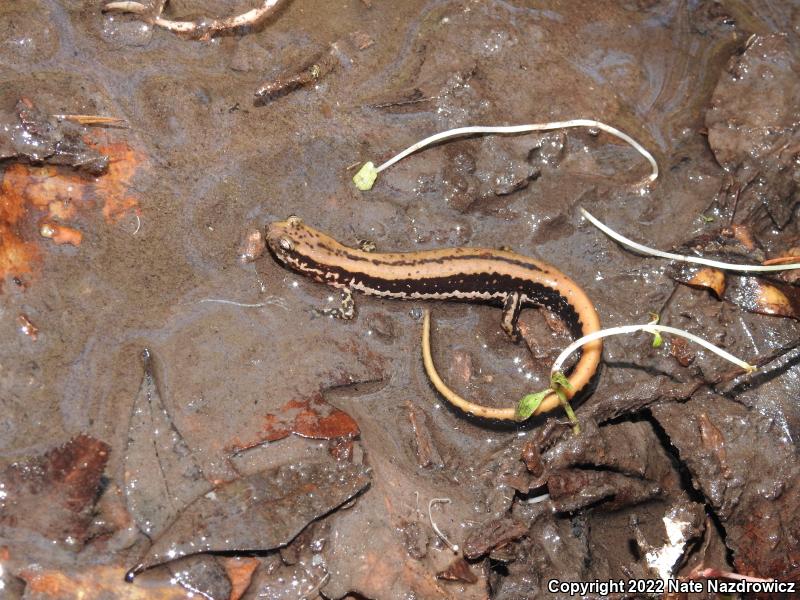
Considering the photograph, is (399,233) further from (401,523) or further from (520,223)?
(401,523)

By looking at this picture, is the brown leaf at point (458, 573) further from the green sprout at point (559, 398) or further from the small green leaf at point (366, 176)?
the small green leaf at point (366, 176)

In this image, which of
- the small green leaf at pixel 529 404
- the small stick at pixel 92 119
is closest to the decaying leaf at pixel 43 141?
the small stick at pixel 92 119

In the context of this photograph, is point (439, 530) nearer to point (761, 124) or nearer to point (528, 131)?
point (528, 131)

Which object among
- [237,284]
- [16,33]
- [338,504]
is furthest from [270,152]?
[338,504]

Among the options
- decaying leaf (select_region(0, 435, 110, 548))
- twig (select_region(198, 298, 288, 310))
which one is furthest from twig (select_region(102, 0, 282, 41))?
decaying leaf (select_region(0, 435, 110, 548))

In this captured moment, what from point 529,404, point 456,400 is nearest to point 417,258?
point 456,400

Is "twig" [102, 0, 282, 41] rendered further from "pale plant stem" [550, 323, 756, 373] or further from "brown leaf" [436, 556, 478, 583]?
"brown leaf" [436, 556, 478, 583]

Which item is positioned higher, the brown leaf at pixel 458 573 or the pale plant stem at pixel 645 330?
the pale plant stem at pixel 645 330
